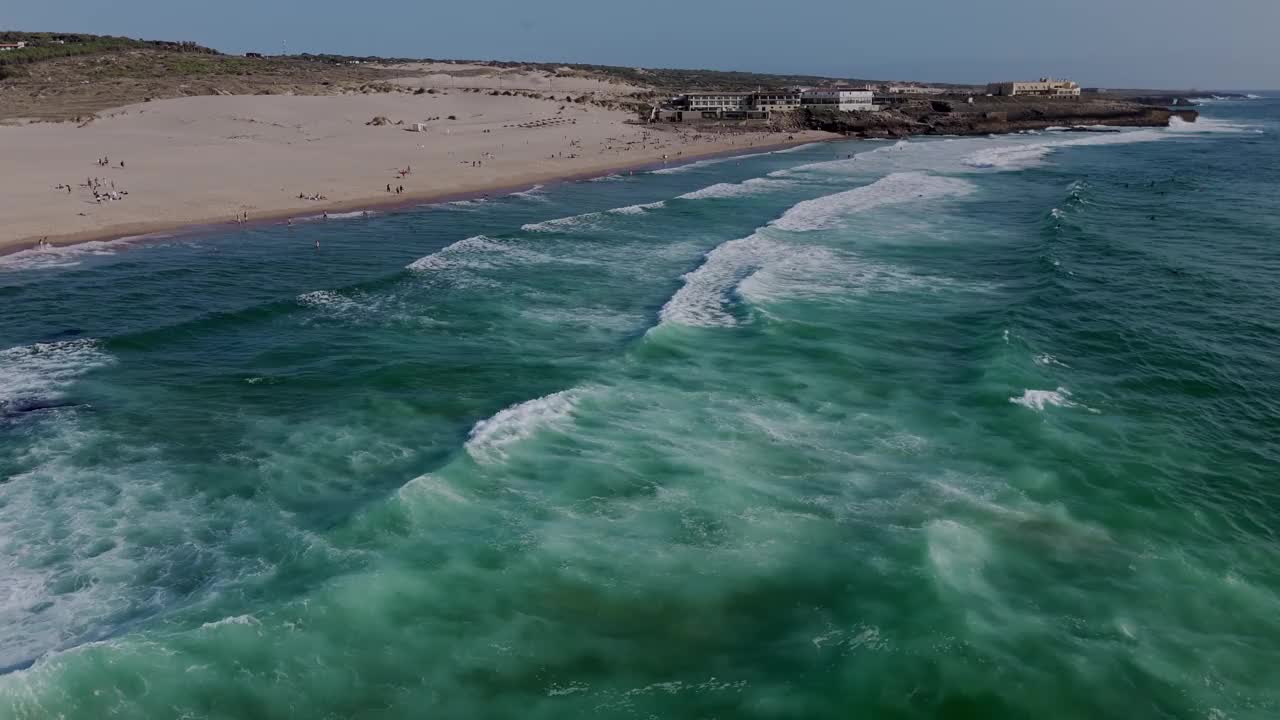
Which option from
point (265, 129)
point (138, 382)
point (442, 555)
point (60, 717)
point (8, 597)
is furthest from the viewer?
point (265, 129)

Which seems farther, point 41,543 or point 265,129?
point 265,129

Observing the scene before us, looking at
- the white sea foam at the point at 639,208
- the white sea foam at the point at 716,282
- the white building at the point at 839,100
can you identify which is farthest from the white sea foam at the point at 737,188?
the white building at the point at 839,100

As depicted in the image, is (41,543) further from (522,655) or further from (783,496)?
(783,496)

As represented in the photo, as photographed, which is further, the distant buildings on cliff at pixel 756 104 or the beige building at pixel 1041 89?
the beige building at pixel 1041 89

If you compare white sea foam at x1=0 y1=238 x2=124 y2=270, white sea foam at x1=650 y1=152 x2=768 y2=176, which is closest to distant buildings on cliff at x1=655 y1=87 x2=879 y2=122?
white sea foam at x1=650 y1=152 x2=768 y2=176

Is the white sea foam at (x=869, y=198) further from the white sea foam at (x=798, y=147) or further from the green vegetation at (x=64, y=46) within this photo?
the green vegetation at (x=64, y=46)

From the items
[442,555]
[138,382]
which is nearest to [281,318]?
[138,382]
